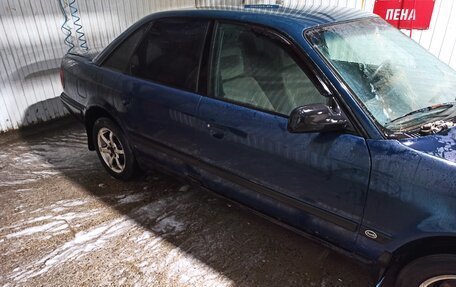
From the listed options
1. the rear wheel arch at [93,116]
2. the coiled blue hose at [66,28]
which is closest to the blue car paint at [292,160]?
the rear wheel arch at [93,116]

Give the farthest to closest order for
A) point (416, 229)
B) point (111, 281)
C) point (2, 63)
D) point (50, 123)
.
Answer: point (50, 123) < point (2, 63) < point (111, 281) < point (416, 229)

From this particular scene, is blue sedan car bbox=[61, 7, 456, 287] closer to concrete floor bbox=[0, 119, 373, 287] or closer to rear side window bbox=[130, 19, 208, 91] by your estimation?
rear side window bbox=[130, 19, 208, 91]

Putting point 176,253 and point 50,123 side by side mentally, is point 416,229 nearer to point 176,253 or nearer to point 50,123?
point 176,253

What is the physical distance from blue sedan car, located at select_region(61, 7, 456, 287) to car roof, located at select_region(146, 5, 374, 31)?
1 centimetres

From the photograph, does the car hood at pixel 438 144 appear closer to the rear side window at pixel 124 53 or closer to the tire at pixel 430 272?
the tire at pixel 430 272

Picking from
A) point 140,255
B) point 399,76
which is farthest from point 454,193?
point 140,255

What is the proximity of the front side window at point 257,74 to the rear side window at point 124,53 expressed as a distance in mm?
884

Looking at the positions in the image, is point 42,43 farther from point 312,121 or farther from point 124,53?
point 312,121

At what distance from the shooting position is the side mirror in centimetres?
176

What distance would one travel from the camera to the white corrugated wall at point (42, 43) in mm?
4234

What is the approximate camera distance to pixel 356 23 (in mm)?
2330

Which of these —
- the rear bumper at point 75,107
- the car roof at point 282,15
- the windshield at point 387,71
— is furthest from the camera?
the rear bumper at point 75,107

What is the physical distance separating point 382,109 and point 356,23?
78 centimetres

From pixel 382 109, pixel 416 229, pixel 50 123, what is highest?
pixel 382 109
